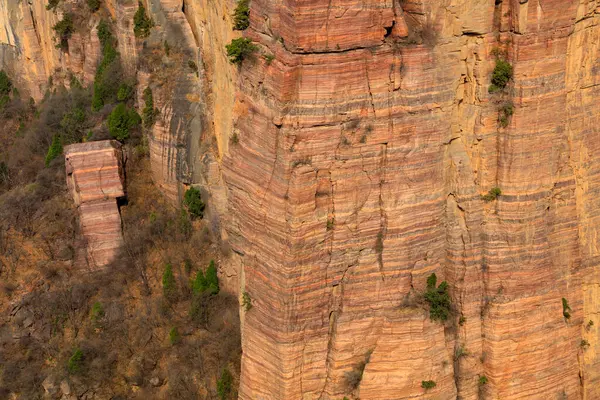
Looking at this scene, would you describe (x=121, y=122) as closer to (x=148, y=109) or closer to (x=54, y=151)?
(x=148, y=109)

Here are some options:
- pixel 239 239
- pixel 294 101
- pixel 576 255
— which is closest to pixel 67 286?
pixel 239 239

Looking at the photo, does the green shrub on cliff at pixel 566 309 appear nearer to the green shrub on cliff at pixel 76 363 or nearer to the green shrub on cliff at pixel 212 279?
the green shrub on cliff at pixel 212 279

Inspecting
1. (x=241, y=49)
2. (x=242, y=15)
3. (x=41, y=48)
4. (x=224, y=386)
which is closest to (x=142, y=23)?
(x=41, y=48)

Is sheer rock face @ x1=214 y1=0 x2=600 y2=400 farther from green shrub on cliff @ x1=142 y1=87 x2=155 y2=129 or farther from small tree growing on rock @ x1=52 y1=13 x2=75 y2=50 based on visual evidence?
small tree growing on rock @ x1=52 y1=13 x2=75 y2=50

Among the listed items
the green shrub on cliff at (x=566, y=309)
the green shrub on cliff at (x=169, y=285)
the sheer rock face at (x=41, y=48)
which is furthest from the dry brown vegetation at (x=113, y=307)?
the green shrub on cliff at (x=566, y=309)

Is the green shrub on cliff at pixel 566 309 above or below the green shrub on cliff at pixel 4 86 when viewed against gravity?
below

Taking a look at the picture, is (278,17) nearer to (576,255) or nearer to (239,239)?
(239,239)

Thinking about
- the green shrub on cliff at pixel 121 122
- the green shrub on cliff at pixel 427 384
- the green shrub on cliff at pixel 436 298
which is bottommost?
the green shrub on cliff at pixel 427 384

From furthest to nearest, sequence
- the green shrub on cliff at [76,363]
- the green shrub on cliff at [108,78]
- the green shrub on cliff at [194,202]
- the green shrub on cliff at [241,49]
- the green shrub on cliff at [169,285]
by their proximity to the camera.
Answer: the green shrub on cliff at [108,78]
the green shrub on cliff at [194,202]
the green shrub on cliff at [169,285]
the green shrub on cliff at [76,363]
the green shrub on cliff at [241,49]
